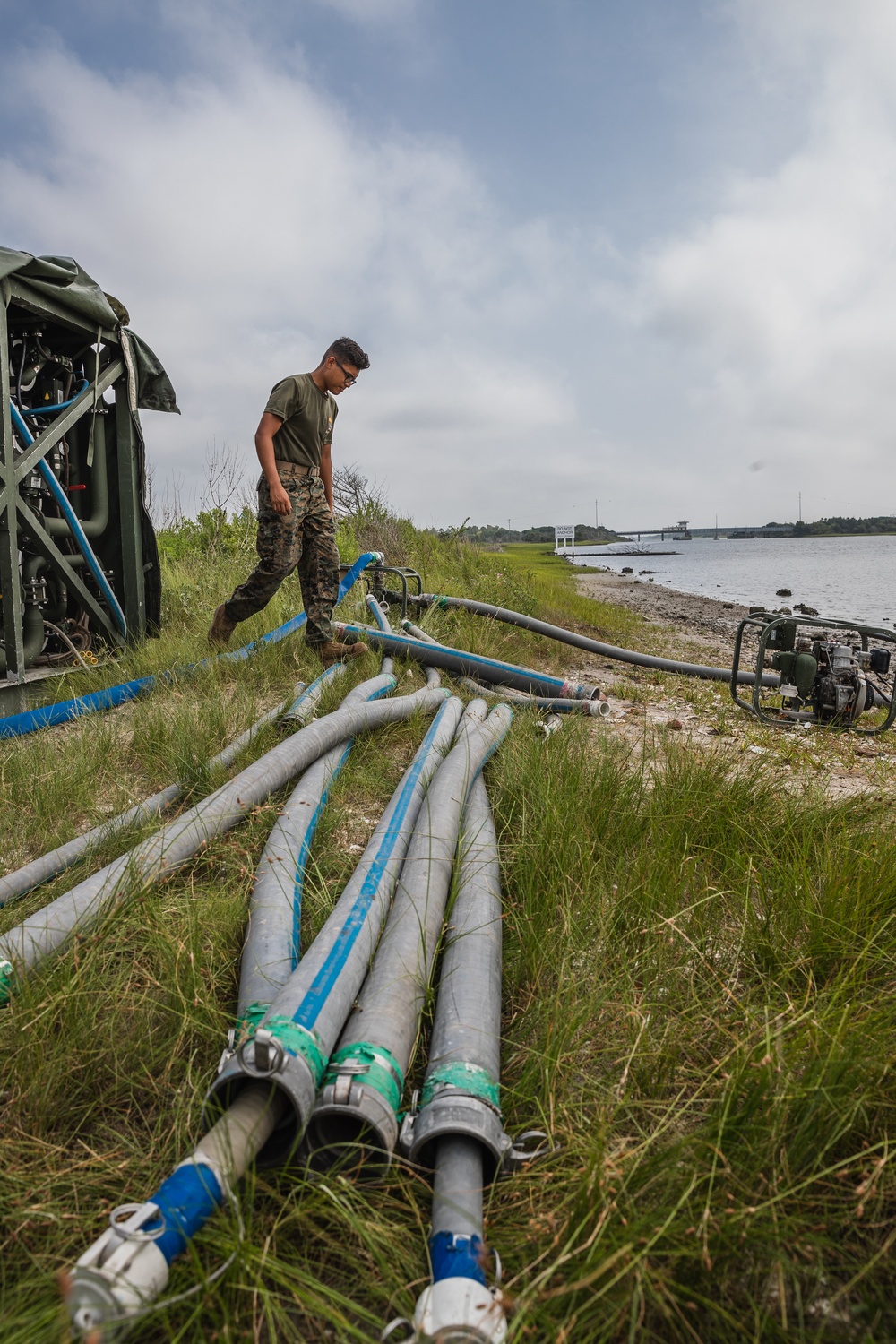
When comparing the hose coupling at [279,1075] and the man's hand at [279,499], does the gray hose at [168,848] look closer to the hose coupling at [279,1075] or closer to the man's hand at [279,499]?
the hose coupling at [279,1075]

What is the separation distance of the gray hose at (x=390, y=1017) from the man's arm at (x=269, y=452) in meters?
2.98

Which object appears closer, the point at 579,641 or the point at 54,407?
the point at 54,407

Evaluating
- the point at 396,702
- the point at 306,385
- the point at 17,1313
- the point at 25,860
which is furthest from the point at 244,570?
the point at 17,1313

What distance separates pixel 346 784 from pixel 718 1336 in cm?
239

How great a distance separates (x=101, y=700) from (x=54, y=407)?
7.85 feet

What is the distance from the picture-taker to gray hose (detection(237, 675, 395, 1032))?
175 centimetres

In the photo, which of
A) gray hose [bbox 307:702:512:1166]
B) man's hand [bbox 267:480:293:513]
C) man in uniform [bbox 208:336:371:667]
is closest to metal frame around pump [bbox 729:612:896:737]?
man in uniform [bbox 208:336:371:667]

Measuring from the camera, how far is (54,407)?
5301 mm

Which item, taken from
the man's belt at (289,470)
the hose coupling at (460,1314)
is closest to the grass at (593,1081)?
the hose coupling at (460,1314)

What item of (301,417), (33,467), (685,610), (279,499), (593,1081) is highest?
(301,417)

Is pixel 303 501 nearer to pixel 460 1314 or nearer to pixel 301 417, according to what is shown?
pixel 301 417

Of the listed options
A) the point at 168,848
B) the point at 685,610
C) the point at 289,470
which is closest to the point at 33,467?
the point at 289,470

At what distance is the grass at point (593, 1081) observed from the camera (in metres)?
1.14

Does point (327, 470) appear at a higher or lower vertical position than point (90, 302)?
lower
